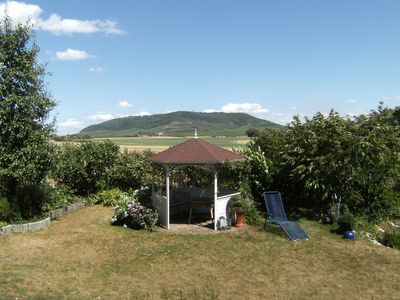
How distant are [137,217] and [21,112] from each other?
5.17 m

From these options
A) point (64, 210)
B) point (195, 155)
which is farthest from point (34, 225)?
point (195, 155)

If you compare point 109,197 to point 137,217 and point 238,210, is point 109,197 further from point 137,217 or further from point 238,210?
point 238,210

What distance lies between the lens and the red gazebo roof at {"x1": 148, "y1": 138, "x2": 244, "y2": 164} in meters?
13.1

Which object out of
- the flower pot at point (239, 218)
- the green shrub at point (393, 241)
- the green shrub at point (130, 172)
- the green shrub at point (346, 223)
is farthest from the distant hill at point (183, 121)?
the green shrub at point (393, 241)

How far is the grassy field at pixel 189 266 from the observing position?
8141 millimetres

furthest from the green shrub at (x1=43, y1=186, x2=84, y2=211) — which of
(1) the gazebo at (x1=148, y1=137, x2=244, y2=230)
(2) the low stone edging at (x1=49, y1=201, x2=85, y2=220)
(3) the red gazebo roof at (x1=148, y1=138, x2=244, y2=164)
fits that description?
(3) the red gazebo roof at (x1=148, y1=138, x2=244, y2=164)

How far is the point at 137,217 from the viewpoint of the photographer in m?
13.1

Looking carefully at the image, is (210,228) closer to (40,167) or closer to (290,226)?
(290,226)

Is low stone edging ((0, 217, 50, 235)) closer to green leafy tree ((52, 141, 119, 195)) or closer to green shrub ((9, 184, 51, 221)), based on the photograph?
green shrub ((9, 184, 51, 221))

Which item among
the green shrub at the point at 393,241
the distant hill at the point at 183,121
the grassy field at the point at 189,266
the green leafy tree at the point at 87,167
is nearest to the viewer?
the grassy field at the point at 189,266

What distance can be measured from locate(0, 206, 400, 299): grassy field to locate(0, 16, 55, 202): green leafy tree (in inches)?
86.1

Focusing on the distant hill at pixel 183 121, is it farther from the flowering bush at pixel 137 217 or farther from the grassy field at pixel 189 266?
the grassy field at pixel 189 266

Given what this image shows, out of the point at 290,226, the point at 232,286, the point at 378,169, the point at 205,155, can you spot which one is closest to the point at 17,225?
the point at 205,155

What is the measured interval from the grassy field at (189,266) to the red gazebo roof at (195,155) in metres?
2.38
